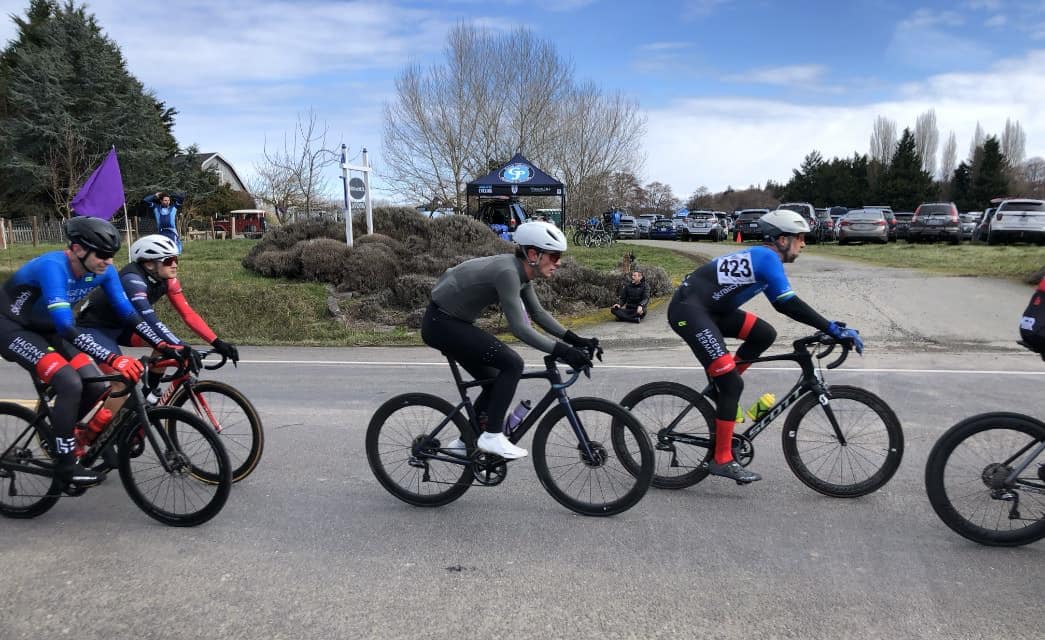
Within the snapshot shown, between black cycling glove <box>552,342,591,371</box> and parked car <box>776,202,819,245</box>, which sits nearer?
black cycling glove <box>552,342,591,371</box>

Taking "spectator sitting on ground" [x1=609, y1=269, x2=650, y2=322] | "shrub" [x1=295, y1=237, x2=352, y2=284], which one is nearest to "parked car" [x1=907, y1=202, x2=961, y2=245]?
"spectator sitting on ground" [x1=609, y1=269, x2=650, y2=322]

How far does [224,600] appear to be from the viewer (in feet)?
11.3

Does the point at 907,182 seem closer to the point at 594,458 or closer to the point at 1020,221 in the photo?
the point at 1020,221

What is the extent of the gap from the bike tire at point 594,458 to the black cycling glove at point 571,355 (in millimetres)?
252

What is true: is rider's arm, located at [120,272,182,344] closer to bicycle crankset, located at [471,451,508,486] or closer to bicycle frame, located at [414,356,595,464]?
bicycle frame, located at [414,356,595,464]

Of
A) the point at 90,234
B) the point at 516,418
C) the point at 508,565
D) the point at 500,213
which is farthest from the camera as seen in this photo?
the point at 500,213

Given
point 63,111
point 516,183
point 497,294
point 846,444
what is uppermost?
point 63,111

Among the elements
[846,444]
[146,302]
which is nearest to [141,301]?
[146,302]

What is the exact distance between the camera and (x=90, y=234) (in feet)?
14.0

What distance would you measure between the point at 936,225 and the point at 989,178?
1896 inches

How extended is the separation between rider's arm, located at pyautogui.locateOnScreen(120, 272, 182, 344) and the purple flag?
8949 mm

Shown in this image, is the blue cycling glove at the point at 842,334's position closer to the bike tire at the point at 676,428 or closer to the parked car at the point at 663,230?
the bike tire at the point at 676,428

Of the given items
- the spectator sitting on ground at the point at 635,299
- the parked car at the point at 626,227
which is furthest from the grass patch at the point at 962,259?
the parked car at the point at 626,227

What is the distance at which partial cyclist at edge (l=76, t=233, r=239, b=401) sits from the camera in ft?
16.4
